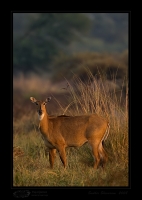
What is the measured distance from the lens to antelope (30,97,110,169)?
45.3 ft

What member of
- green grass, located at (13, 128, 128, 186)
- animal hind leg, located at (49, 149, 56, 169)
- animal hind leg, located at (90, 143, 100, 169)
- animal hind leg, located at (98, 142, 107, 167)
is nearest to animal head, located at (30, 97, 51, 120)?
animal hind leg, located at (49, 149, 56, 169)

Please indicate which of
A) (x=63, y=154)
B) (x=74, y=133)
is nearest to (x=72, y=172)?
(x=63, y=154)

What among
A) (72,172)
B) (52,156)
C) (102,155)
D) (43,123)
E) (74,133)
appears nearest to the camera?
(72,172)

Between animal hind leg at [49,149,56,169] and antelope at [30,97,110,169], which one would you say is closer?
antelope at [30,97,110,169]

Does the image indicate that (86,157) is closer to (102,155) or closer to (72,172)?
(102,155)

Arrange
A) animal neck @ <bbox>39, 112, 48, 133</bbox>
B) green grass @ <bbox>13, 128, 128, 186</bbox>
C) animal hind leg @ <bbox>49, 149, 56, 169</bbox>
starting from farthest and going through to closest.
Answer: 1. animal neck @ <bbox>39, 112, 48, 133</bbox>
2. animal hind leg @ <bbox>49, 149, 56, 169</bbox>
3. green grass @ <bbox>13, 128, 128, 186</bbox>

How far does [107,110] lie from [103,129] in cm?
100

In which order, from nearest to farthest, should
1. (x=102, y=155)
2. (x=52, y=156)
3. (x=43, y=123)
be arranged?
(x=102, y=155) → (x=52, y=156) → (x=43, y=123)

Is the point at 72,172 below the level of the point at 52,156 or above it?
A: below

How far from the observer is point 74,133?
45.9ft

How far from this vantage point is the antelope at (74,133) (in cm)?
1381

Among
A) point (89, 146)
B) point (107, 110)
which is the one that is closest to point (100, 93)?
point (107, 110)

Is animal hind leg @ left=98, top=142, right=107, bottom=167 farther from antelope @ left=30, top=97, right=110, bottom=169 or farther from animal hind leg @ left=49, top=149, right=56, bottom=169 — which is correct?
animal hind leg @ left=49, top=149, right=56, bottom=169

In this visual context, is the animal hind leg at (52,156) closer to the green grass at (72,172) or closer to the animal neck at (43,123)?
the green grass at (72,172)
